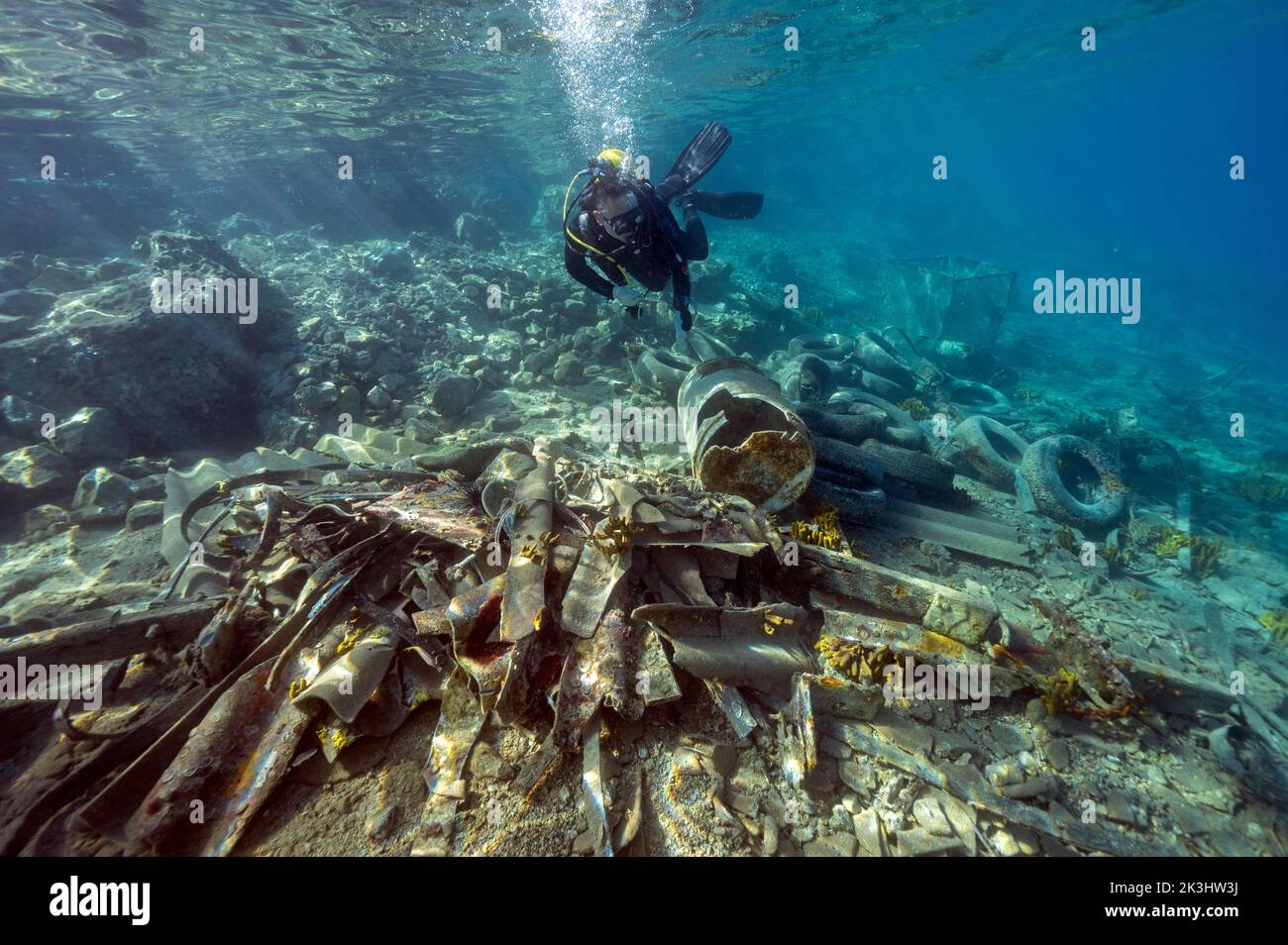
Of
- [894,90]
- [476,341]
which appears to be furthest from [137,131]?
[894,90]

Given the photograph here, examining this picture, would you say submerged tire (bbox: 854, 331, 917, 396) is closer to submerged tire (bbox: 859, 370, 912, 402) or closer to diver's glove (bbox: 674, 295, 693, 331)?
submerged tire (bbox: 859, 370, 912, 402)

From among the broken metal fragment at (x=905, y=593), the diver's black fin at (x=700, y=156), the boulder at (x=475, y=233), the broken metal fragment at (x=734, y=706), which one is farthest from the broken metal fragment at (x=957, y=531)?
the boulder at (x=475, y=233)

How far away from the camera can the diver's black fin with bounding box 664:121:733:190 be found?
7.96m

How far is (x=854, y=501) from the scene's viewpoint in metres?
5.29

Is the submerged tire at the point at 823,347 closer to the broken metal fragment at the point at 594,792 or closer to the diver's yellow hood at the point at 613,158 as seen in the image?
the diver's yellow hood at the point at 613,158

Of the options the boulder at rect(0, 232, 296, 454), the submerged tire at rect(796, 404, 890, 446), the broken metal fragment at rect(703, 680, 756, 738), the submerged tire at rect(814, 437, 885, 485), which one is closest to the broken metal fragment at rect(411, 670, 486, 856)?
the broken metal fragment at rect(703, 680, 756, 738)

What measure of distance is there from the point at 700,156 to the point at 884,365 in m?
6.18

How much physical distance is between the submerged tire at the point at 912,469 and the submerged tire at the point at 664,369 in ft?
12.0

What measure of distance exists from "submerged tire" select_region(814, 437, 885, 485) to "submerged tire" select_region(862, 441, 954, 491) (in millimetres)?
309

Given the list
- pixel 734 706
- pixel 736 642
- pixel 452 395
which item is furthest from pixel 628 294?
pixel 734 706

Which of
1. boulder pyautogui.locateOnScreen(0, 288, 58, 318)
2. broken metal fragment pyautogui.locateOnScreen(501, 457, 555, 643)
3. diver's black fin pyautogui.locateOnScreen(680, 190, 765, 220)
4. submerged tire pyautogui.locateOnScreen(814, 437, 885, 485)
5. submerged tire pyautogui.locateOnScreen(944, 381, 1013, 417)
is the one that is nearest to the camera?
broken metal fragment pyautogui.locateOnScreen(501, 457, 555, 643)
